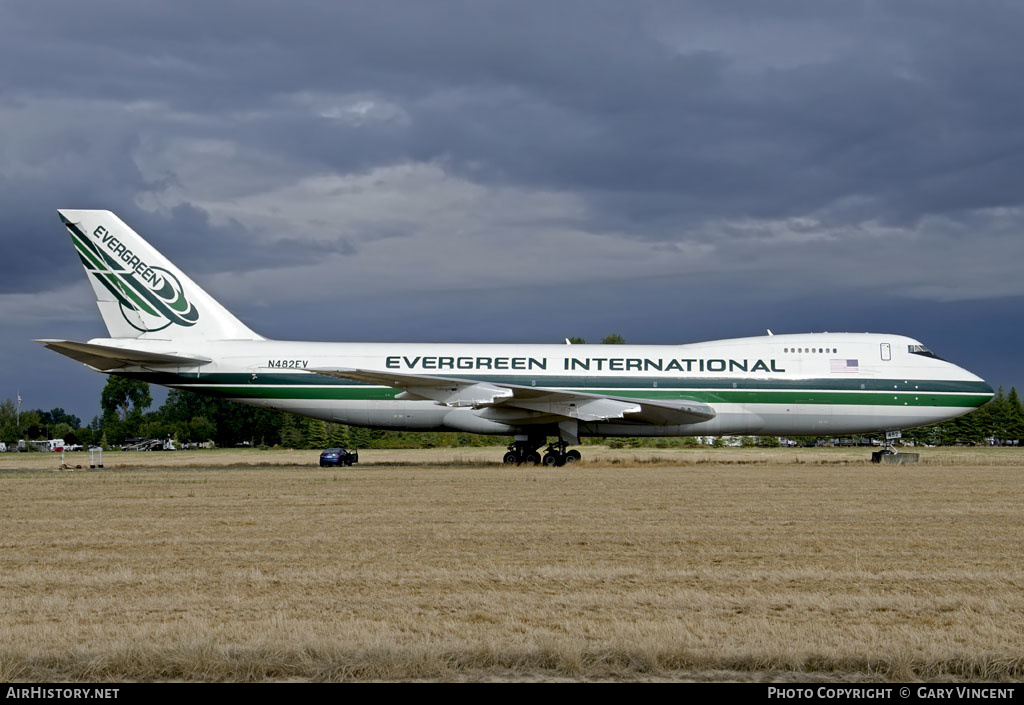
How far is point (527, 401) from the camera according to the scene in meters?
31.7

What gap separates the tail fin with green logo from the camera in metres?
33.3

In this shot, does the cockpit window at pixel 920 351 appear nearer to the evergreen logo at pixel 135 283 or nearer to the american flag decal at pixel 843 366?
the american flag decal at pixel 843 366

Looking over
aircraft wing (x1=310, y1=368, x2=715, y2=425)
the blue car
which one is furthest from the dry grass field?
the blue car

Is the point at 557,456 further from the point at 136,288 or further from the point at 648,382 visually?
the point at 136,288

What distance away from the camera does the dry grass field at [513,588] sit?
6695 millimetres

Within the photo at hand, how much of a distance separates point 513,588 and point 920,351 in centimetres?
2844

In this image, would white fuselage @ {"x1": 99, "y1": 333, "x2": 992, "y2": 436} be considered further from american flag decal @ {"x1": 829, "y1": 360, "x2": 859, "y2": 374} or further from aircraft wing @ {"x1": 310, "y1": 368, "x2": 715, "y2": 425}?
aircraft wing @ {"x1": 310, "y1": 368, "x2": 715, "y2": 425}

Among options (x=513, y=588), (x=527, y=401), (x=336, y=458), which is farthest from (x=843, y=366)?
(x=513, y=588)

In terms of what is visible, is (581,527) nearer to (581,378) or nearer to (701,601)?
(701,601)

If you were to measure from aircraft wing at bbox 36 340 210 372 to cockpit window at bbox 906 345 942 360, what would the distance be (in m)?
24.3

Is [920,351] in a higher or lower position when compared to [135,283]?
lower

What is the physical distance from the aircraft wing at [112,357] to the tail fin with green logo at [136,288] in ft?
4.50

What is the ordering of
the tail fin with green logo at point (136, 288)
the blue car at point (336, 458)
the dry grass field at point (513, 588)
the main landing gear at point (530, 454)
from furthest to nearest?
the blue car at point (336, 458) < the main landing gear at point (530, 454) < the tail fin with green logo at point (136, 288) < the dry grass field at point (513, 588)

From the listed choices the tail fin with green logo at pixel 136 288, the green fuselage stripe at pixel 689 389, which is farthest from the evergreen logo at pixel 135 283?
the green fuselage stripe at pixel 689 389
